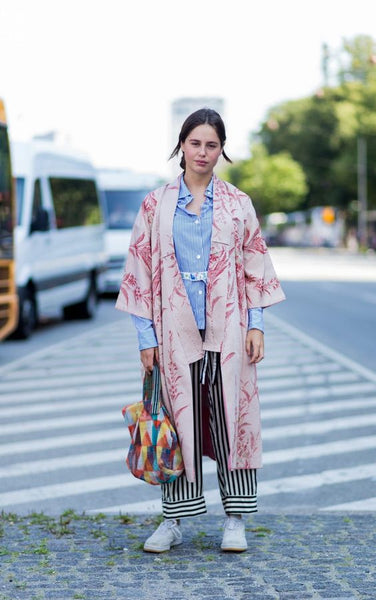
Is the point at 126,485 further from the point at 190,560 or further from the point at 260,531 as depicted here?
the point at 190,560

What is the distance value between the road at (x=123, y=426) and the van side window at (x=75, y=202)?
2.07 metres

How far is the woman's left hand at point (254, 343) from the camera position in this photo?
459 cm

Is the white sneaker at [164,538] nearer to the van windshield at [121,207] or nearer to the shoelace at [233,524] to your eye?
the shoelace at [233,524]

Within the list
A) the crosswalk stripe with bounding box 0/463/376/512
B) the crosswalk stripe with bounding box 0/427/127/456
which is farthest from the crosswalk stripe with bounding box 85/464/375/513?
the crosswalk stripe with bounding box 0/427/127/456

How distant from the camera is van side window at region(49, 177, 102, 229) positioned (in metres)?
17.3

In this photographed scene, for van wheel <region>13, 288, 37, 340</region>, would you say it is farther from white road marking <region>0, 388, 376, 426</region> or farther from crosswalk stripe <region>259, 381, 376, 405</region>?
white road marking <region>0, 388, 376, 426</region>

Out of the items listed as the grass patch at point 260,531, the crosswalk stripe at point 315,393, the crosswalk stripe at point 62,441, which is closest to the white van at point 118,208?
the crosswalk stripe at point 315,393

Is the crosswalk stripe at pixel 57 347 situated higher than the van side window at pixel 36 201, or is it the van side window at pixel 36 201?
the van side window at pixel 36 201

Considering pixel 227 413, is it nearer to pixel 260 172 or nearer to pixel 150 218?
pixel 150 218

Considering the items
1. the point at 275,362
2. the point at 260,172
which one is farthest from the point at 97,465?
the point at 260,172

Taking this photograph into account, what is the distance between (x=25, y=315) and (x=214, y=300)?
36.6 feet

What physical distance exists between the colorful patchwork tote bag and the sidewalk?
0.33 metres

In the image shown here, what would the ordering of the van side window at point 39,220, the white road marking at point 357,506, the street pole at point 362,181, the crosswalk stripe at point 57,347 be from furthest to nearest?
the street pole at point 362,181, the van side window at point 39,220, the crosswalk stripe at point 57,347, the white road marking at point 357,506

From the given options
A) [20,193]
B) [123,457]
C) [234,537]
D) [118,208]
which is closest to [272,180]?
[118,208]
